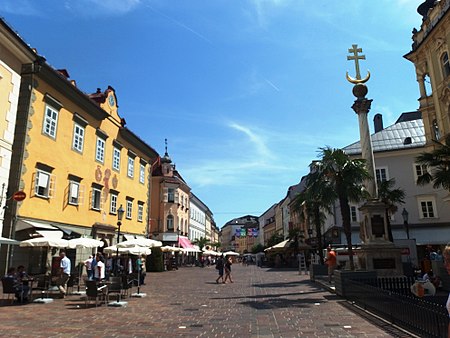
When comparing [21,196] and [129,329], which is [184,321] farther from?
[21,196]

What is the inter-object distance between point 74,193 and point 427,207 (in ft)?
110

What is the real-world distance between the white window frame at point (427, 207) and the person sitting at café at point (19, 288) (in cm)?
3658

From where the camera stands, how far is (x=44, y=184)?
67.2 ft

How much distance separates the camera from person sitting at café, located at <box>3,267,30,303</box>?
1286cm

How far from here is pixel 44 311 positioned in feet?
37.3

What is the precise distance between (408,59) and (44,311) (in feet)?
107

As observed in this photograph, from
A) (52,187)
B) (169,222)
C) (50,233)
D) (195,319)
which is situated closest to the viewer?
(195,319)

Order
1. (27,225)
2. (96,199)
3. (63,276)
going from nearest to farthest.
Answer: (63,276), (27,225), (96,199)

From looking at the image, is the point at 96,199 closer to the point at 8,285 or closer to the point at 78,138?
the point at 78,138

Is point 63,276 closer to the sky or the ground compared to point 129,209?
closer to the ground

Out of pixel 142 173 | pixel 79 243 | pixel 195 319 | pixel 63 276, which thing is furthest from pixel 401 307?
pixel 142 173

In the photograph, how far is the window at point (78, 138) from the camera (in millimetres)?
23844

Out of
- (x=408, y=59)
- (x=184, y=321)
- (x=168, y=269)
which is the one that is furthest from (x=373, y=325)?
(x=168, y=269)

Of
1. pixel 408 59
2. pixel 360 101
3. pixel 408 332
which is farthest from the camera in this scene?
pixel 408 59
